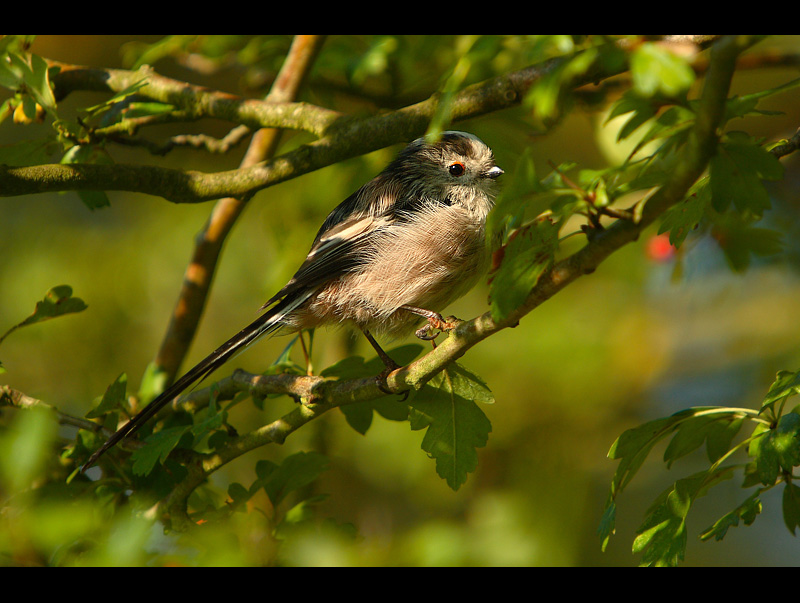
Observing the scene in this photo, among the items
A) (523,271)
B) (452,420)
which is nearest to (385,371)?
(452,420)

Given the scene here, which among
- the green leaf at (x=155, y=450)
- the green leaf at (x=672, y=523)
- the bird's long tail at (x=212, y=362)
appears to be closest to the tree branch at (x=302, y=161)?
the bird's long tail at (x=212, y=362)

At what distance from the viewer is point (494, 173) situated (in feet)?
10.5

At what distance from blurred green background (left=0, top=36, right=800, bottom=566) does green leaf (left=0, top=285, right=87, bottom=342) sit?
1.21 meters

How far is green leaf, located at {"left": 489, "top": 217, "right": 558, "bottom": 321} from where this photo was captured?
5.37ft

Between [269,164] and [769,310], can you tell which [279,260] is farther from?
[769,310]

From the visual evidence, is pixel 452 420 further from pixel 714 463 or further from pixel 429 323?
pixel 714 463

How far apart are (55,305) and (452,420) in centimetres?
141

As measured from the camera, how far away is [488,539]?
194cm

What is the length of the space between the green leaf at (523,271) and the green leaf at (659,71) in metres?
0.42

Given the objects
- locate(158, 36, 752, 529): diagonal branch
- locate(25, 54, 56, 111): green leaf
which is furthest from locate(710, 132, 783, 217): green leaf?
locate(25, 54, 56, 111): green leaf

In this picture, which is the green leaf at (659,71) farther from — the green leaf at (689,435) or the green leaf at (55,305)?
the green leaf at (55,305)

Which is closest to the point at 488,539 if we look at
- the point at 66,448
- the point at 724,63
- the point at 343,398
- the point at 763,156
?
the point at 343,398

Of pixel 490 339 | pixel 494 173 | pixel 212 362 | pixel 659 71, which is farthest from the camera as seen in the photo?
pixel 490 339

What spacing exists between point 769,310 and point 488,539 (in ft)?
11.6
